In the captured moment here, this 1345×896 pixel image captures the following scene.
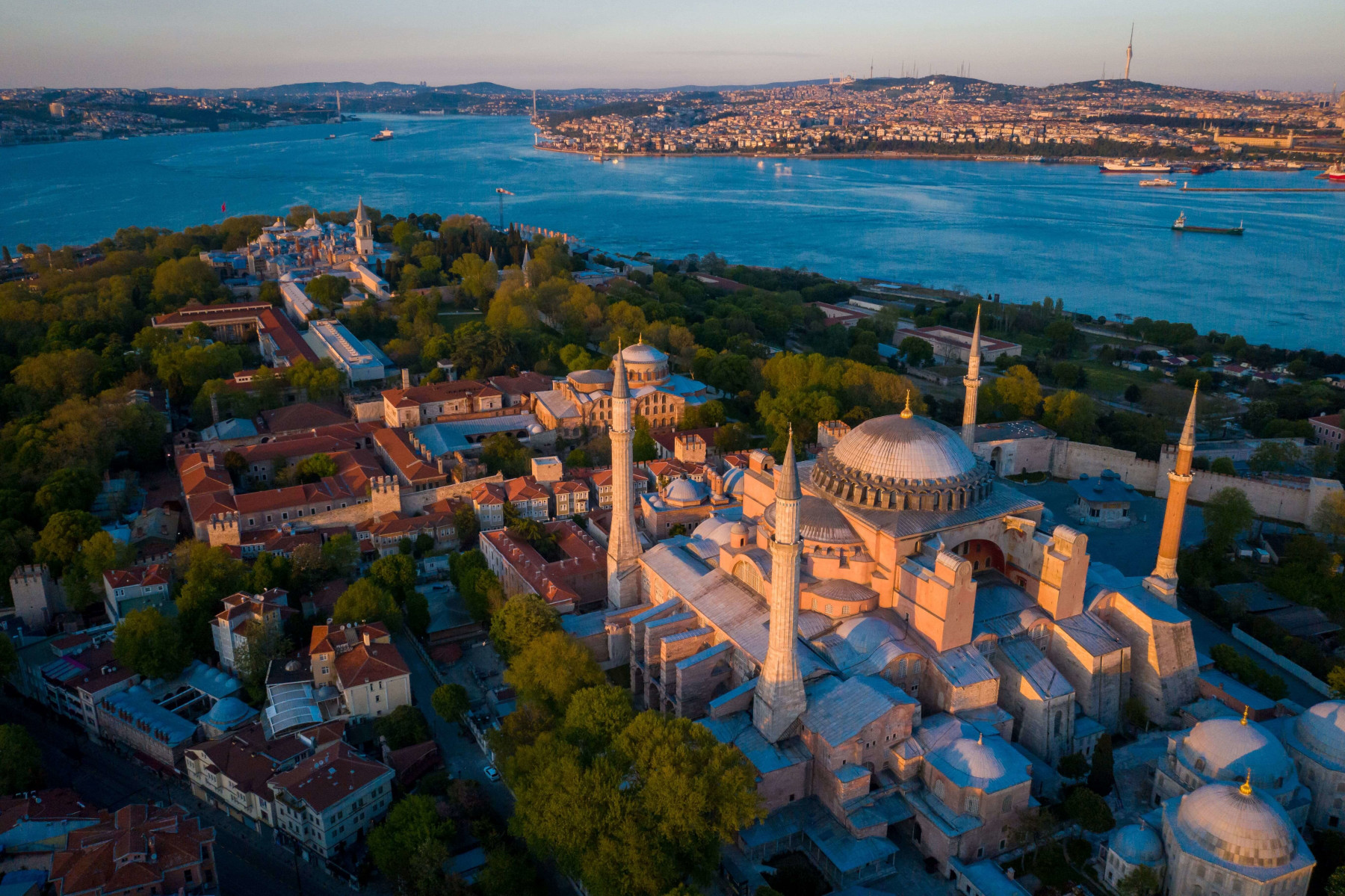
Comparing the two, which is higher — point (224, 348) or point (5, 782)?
point (224, 348)

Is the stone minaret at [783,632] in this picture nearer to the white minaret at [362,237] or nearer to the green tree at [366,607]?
the green tree at [366,607]

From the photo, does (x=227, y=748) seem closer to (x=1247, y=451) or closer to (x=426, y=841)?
(x=426, y=841)

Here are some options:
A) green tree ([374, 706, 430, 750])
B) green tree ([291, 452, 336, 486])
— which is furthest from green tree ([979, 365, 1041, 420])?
green tree ([374, 706, 430, 750])

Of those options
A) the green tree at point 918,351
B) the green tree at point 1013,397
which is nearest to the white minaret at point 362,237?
the green tree at point 918,351

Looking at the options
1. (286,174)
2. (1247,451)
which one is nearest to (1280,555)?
(1247,451)

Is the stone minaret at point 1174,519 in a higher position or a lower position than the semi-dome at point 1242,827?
higher

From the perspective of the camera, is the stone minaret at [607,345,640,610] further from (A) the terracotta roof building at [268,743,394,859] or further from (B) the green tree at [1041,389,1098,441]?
(B) the green tree at [1041,389,1098,441]
